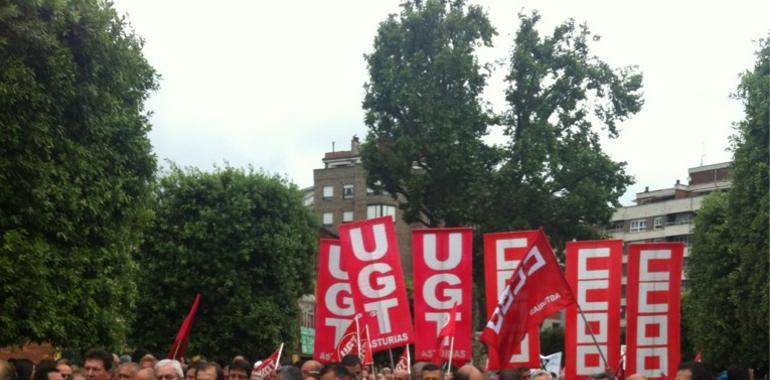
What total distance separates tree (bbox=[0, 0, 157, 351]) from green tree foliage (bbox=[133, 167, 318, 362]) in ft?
55.4

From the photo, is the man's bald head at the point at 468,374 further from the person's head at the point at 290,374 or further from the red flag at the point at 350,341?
the red flag at the point at 350,341

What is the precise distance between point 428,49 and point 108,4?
55.7 ft

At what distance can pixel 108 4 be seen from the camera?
1128 inches

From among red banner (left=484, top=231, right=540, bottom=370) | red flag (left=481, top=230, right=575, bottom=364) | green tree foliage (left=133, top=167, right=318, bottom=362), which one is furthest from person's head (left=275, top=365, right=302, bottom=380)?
green tree foliage (left=133, top=167, right=318, bottom=362)

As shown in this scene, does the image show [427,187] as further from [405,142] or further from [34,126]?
[34,126]

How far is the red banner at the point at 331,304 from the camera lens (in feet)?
66.9

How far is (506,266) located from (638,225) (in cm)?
9947

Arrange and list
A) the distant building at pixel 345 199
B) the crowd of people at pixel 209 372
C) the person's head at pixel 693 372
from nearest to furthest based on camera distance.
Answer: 1. the crowd of people at pixel 209 372
2. the person's head at pixel 693 372
3. the distant building at pixel 345 199

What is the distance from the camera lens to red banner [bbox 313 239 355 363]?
20391 mm

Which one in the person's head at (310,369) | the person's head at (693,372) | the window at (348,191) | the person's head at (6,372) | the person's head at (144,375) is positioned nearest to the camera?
the person's head at (6,372)

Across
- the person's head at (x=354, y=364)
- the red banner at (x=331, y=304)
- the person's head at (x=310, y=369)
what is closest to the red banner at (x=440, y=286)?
the red banner at (x=331, y=304)

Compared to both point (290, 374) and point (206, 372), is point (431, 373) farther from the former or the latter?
point (290, 374)

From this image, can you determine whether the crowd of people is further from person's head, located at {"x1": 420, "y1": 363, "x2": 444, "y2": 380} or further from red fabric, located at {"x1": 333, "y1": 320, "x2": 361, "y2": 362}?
red fabric, located at {"x1": 333, "y1": 320, "x2": 361, "y2": 362}

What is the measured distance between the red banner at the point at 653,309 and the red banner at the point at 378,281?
3.10m
